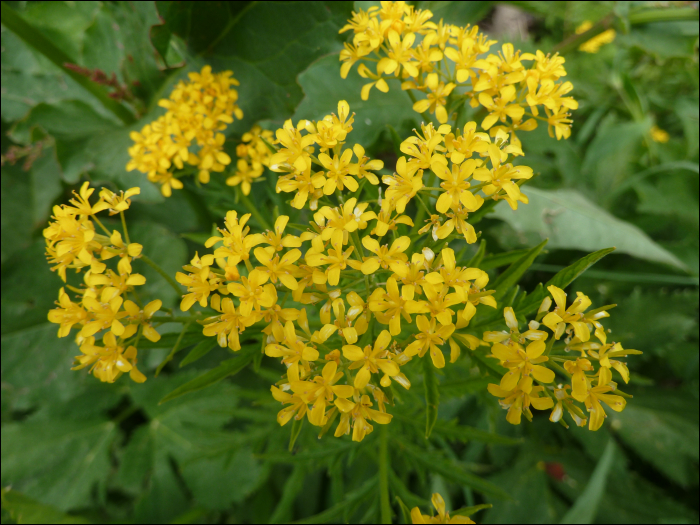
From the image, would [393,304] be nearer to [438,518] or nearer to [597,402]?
[597,402]

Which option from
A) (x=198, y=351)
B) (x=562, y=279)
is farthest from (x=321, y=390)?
(x=562, y=279)

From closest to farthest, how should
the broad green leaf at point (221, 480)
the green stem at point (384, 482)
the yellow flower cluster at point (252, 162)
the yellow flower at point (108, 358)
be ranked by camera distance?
the yellow flower at point (108, 358) → the green stem at point (384, 482) → the yellow flower cluster at point (252, 162) → the broad green leaf at point (221, 480)

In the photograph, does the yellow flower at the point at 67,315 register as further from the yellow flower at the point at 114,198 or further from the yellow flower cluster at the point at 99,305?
the yellow flower at the point at 114,198

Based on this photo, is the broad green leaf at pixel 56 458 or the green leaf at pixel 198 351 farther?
the broad green leaf at pixel 56 458

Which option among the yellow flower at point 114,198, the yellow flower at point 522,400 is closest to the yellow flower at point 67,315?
the yellow flower at point 114,198

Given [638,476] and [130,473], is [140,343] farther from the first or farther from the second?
[638,476]

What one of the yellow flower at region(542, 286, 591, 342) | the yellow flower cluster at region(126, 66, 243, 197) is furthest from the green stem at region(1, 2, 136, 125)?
the yellow flower at region(542, 286, 591, 342)
